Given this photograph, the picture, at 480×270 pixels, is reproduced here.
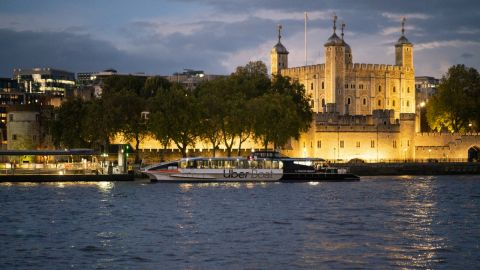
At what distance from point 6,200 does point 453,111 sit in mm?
62369

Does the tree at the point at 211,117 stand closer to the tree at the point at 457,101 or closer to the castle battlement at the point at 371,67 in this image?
the tree at the point at 457,101

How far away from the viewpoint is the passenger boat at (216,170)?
3004 inches

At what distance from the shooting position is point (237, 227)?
4625 cm

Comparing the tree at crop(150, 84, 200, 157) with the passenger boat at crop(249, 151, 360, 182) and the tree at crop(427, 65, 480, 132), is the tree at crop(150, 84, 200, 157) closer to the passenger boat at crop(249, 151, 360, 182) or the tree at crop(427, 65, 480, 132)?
the passenger boat at crop(249, 151, 360, 182)

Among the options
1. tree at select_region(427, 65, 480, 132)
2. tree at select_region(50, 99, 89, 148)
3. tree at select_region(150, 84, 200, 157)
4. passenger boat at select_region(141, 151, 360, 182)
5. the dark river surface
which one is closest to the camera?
the dark river surface

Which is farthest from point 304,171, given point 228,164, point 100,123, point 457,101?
point 457,101

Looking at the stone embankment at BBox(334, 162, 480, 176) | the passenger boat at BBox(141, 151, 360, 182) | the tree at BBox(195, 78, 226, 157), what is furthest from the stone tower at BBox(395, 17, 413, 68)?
the passenger boat at BBox(141, 151, 360, 182)

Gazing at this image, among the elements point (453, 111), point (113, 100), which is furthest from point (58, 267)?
point (453, 111)

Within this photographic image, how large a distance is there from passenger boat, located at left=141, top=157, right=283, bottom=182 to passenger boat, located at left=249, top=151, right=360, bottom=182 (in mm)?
794

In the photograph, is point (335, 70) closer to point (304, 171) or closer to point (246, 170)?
point (304, 171)

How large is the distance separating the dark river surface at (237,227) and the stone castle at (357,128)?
90.8 feet

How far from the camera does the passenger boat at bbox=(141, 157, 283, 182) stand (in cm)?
7631

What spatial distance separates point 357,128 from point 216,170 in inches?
1080

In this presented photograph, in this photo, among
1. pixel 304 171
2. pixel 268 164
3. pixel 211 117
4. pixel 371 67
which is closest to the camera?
pixel 268 164
